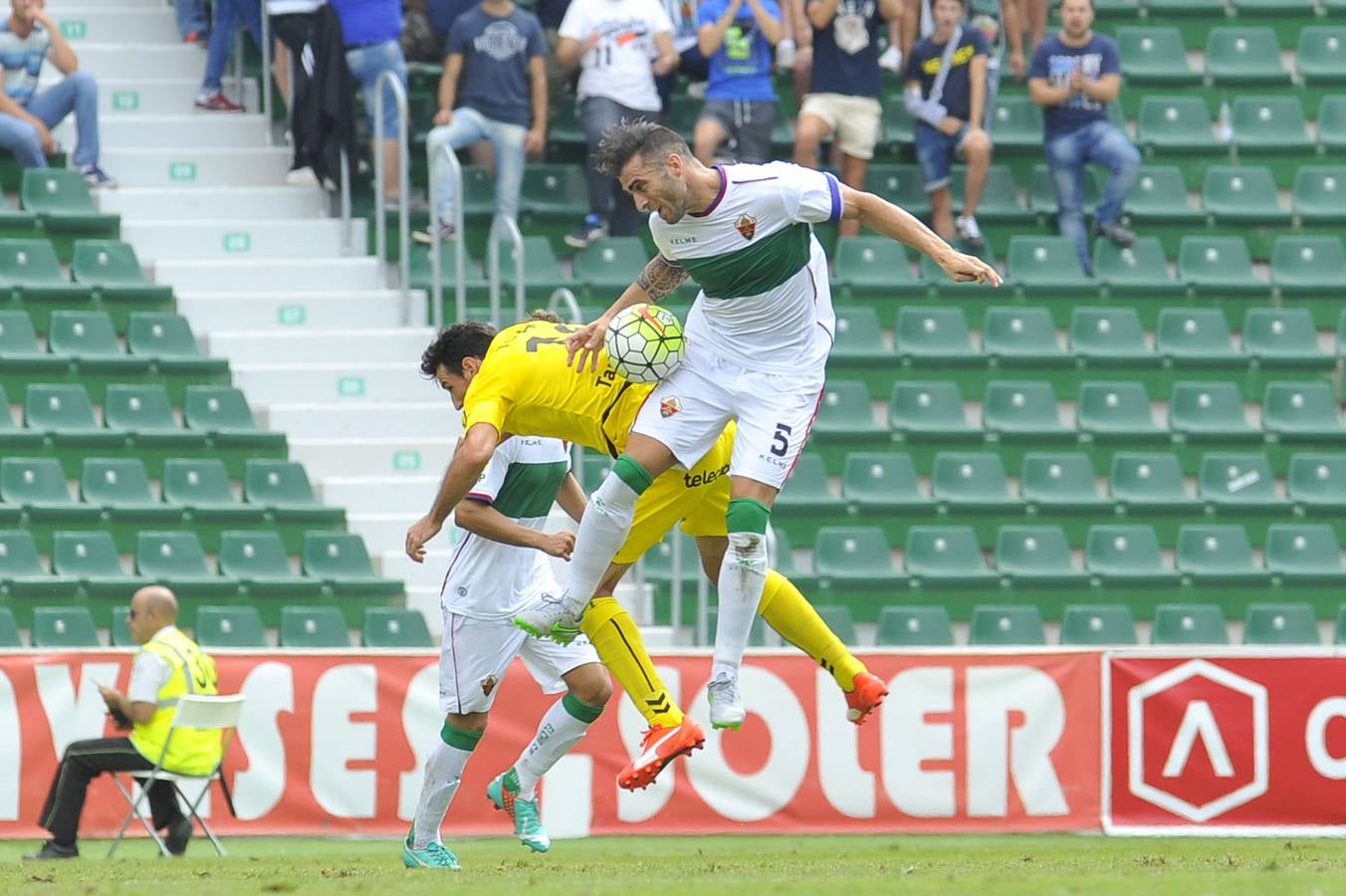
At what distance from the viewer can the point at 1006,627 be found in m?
14.0

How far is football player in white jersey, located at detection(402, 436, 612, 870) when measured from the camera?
378 inches

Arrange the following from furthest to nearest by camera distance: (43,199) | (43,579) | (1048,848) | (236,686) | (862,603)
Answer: (43,199) < (862,603) < (43,579) < (236,686) < (1048,848)

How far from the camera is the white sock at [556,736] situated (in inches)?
382

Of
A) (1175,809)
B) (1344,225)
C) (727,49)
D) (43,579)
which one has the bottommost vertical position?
(1175,809)

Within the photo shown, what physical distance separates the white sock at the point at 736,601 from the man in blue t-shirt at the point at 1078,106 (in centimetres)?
791

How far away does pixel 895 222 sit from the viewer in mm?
A: 8383

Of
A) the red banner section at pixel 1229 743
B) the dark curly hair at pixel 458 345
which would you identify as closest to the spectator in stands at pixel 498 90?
the red banner section at pixel 1229 743

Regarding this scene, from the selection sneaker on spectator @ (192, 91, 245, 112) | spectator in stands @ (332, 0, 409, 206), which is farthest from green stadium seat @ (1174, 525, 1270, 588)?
sneaker on spectator @ (192, 91, 245, 112)

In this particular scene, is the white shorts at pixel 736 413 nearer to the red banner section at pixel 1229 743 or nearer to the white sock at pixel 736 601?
the white sock at pixel 736 601

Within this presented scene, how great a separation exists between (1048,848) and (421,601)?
4.42 metres

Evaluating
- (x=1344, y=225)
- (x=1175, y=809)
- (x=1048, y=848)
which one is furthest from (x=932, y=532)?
(x=1344, y=225)

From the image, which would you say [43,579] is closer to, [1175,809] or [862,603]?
[862,603]

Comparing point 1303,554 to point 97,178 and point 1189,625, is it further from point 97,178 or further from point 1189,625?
point 97,178

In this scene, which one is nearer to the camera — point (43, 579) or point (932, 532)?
point (43, 579)
